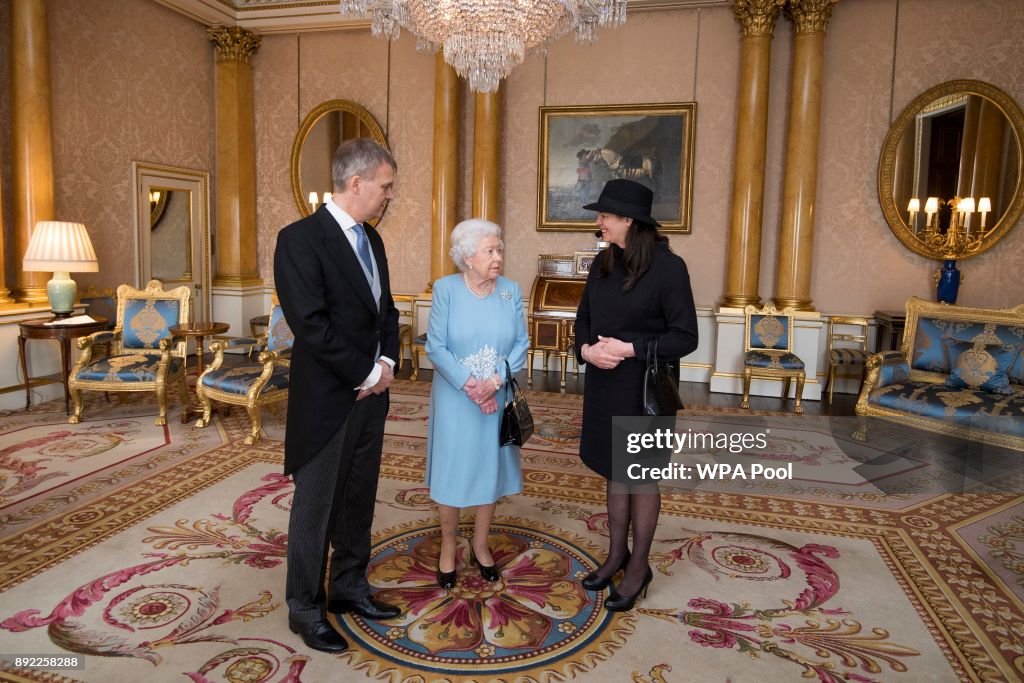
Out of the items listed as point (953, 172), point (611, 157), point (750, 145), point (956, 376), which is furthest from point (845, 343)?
point (611, 157)

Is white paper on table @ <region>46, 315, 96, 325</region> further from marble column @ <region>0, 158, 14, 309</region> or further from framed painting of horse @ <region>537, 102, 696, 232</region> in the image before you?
framed painting of horse @ <region>537, 102, 696, 232</region>

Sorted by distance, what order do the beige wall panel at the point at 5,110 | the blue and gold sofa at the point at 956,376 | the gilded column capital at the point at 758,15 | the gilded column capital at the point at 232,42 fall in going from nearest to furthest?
the blue and gold sofa at the point at 956,376 < the beige wall panel at the point at 5,110 < the gilded column capital at the point at 758,15 < the gilded column capital at the point at 232,42

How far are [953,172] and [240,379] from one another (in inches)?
275

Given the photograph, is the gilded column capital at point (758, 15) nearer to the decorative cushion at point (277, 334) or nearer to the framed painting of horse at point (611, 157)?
the framed painting of horse at point (611, 157)

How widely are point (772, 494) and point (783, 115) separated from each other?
4.73 m

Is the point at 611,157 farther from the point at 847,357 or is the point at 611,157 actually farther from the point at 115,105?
the point at 115,105

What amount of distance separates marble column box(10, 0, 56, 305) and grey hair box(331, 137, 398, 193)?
203 inches

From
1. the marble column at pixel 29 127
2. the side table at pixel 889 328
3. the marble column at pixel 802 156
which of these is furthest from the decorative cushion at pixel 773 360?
the marble column at pixel 29 127

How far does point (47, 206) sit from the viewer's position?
5.91 m

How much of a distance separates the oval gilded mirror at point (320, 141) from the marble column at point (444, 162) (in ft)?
3.25

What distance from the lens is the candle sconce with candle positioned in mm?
6574

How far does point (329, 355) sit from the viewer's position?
6.91ft

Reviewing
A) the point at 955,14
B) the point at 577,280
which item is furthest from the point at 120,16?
the point at 955,14

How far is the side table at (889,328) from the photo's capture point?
21.2 feet
